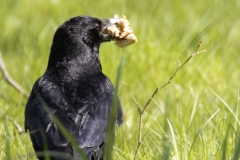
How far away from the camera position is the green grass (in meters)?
4.49

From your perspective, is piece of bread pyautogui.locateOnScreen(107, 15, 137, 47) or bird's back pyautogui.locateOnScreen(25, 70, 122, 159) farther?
piece of bread pyautogui.locateOnScreen(107, 15, 137, 47)

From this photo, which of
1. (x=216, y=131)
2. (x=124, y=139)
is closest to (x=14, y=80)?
(x=124, y=139)

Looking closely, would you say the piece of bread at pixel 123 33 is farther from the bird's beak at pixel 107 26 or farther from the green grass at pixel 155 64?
the green grass at pixel 155 64

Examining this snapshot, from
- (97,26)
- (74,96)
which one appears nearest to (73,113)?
(74,96)

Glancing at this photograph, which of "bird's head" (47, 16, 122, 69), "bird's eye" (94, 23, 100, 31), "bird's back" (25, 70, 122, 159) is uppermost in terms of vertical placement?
"bird's eye" (94, 23, 100, 31)

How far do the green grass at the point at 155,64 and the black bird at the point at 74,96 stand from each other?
19 centimetres

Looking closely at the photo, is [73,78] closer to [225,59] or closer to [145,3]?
[225,59]

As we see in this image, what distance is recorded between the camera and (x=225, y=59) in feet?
22.7

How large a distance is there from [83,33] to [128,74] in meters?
1.49

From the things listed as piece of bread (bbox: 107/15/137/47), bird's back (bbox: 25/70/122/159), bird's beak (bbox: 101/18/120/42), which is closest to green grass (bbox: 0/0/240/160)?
bird's back (bbox: 25/70/122/159)

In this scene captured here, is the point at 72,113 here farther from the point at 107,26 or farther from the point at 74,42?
the point at 107,26

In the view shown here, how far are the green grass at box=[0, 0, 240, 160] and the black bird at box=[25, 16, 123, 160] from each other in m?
0.19

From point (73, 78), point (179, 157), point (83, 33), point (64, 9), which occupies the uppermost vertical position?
point (64, 9)

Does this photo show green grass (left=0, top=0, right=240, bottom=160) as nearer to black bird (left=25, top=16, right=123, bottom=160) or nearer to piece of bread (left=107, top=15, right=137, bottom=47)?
black bird (left=25, top=16, right=123, bottom=160)
